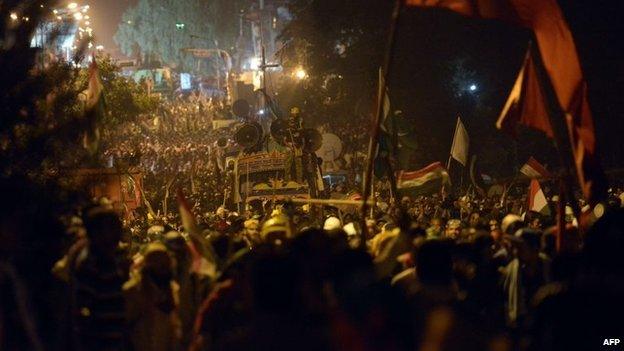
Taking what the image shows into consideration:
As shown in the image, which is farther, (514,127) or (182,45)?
(182,45)

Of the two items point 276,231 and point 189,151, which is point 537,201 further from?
point 189,151

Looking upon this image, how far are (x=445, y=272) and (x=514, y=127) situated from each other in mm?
4312

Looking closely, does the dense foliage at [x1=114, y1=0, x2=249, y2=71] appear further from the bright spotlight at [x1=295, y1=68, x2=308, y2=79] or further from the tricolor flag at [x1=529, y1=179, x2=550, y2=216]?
the tricolor flag at [x1=529, y1=179, x2=550, y2=216]

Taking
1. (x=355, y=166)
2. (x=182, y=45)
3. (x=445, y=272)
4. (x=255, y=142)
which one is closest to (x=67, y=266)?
(x=445, y=272)

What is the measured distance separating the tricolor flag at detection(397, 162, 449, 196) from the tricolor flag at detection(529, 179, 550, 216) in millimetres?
1208

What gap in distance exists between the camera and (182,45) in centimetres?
10344

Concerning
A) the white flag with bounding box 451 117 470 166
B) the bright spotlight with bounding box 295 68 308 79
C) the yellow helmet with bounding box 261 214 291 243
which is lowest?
the yellow helmet with bounding box 261 214 291 243

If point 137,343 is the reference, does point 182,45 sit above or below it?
above

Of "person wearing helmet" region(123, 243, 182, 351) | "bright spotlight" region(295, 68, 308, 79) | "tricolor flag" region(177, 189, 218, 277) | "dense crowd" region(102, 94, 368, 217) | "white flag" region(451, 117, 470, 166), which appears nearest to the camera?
"person wearing helmet" region(123, 243, 182, 351)

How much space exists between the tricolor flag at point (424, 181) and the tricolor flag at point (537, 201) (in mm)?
1208

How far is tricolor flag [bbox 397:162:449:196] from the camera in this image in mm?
12531

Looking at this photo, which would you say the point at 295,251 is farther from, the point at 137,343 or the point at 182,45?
the point at 182,45

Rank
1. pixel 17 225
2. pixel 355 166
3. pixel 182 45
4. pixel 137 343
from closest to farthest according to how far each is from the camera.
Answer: pixel 17 225 < pixel 137 343 < pixel 355 166 < pixel 182 45

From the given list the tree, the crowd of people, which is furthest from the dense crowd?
the crowd of people
